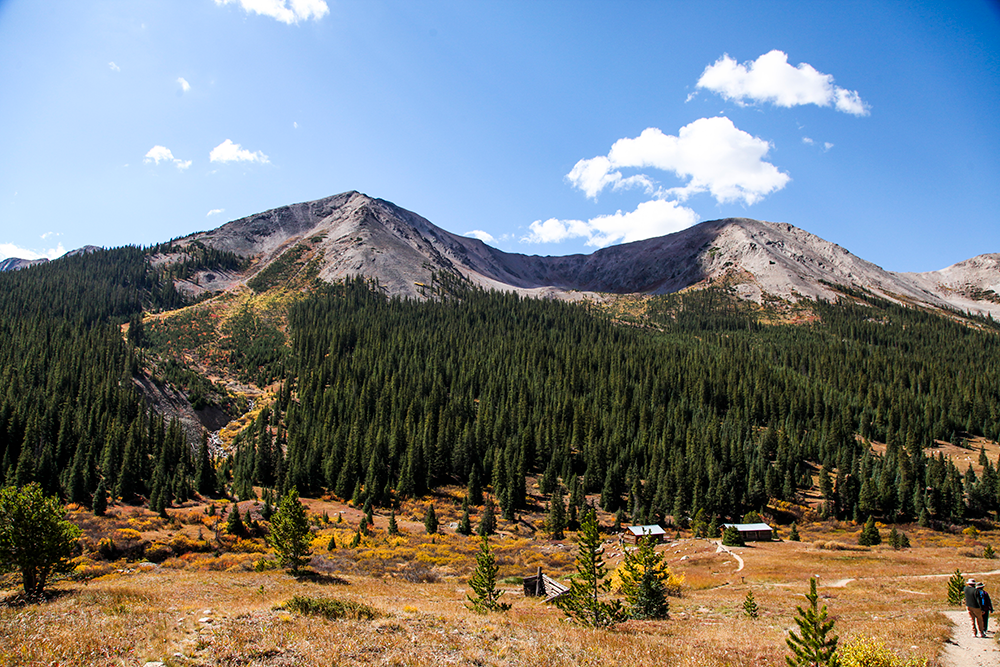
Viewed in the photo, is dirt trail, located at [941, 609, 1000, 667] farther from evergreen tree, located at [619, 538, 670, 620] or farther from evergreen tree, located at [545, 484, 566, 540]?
evergreen tree, located at [545, 484, 566, 540]

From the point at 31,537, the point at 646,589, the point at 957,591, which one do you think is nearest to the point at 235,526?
the point at 31,537

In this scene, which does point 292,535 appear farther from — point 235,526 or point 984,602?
point 984,602

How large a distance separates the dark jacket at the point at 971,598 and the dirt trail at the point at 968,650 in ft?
4.32

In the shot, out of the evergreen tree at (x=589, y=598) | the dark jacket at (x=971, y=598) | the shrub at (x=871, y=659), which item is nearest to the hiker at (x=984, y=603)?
the dark jacket at (x=971, y=598)

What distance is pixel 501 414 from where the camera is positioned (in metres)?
120

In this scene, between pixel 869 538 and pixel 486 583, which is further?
pixel 869 538

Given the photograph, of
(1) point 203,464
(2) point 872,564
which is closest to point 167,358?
(1) point 203,464

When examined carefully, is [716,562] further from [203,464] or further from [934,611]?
[203,464]

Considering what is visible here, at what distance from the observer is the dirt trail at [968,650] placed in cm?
1767

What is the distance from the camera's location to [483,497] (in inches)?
3757

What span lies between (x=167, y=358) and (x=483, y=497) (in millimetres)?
115658

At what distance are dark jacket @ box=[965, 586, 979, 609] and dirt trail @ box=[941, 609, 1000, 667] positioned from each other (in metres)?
1.32

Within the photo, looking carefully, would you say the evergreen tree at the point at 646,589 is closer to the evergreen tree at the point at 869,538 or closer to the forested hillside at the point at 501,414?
the forested hillside at the point at 501,414

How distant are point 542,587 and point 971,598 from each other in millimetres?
26091
